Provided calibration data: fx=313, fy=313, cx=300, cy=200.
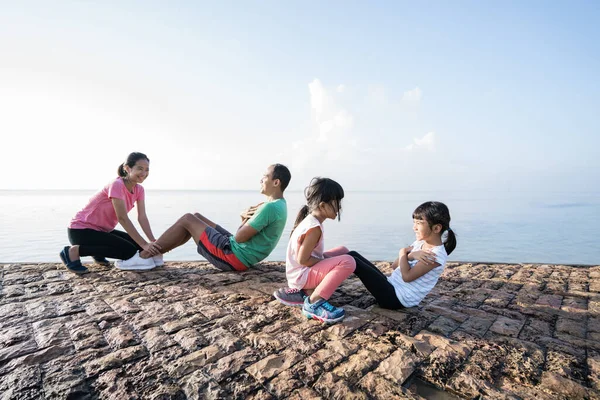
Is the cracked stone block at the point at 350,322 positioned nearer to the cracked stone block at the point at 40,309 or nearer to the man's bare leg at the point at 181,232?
the man's bare leg at the point at 181,232

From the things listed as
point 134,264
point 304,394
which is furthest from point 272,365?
point 134,264

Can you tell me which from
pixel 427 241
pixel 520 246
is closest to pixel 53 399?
pixel 427 241

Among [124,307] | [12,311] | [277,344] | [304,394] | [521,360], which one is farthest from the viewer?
[124,307]

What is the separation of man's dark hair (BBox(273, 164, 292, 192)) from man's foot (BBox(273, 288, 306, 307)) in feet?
4.72

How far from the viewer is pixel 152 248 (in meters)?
4.15

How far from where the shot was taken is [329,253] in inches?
137

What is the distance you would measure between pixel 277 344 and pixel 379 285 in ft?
3.68

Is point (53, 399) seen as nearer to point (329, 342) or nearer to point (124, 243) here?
point (329, 342)

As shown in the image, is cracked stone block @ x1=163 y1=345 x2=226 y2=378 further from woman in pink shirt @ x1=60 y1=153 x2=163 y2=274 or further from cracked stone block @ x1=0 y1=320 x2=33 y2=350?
woman in pink shirt @ x1=60 y1=153 x2=163 y2=274

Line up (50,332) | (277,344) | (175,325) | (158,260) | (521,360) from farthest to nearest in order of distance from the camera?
(158,260) → (175,325) → (50,332) → (277,344) → (521,360)

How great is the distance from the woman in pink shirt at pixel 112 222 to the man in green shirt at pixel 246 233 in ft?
0.43

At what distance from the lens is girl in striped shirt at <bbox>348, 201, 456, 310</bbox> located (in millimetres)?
2734

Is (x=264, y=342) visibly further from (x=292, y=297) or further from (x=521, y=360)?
(x=521, y=360)

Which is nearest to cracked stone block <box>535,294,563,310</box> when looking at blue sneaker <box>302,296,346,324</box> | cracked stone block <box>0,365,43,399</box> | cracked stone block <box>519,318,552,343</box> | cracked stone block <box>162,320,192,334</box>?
cracked stone block <box>519,318,552,343</box>
